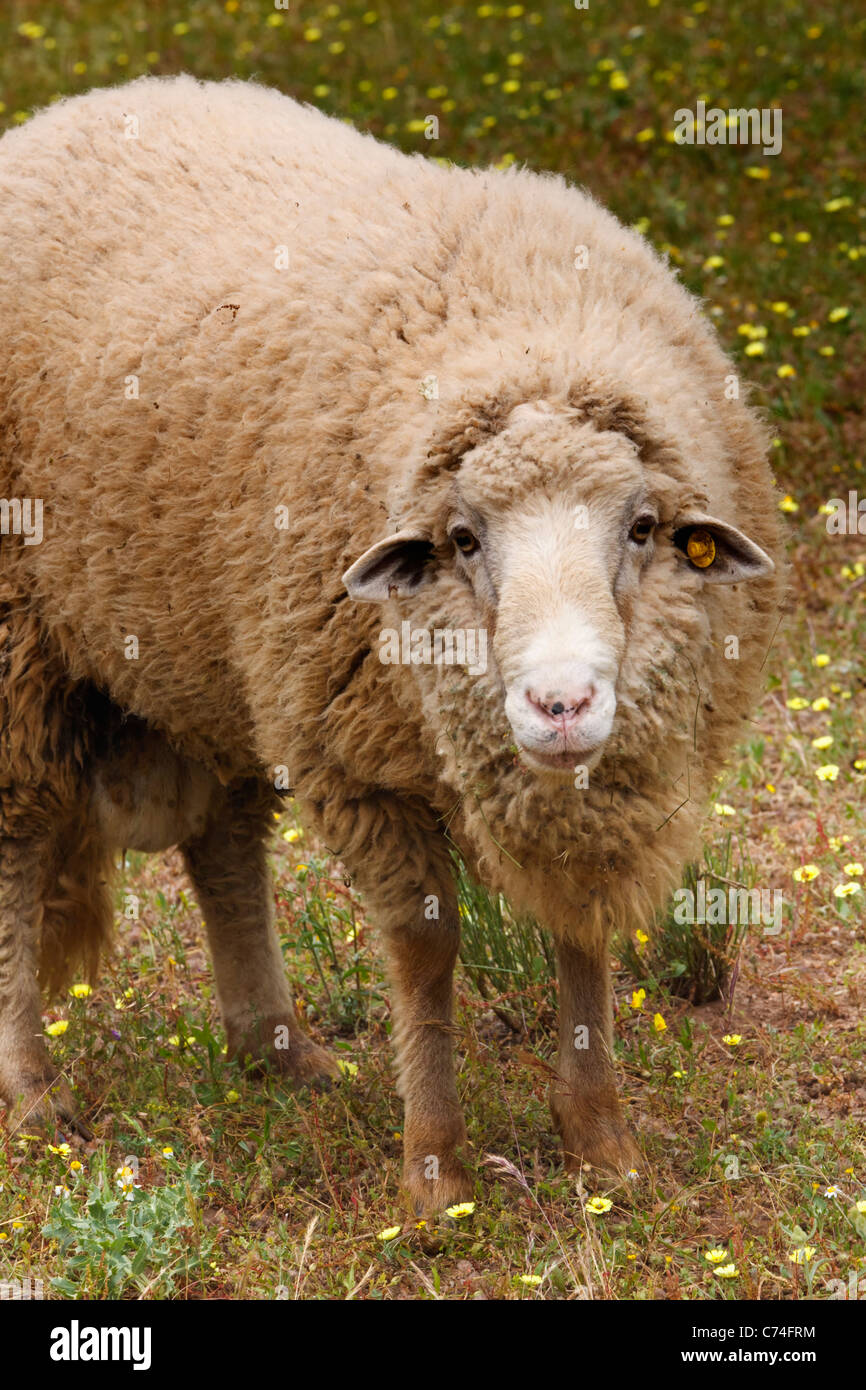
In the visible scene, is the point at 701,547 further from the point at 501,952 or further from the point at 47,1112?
the point at 47,1112

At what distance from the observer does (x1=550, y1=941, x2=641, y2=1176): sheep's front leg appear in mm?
3826

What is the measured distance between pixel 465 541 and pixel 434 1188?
5.04ft

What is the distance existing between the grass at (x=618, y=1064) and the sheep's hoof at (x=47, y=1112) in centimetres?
6

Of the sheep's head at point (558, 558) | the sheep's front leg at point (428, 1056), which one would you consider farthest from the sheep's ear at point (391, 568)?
the sheep's front leg at point (428, 1056)

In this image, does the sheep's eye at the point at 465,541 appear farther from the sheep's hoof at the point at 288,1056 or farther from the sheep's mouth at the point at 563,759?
the sheep's hoof at the point at 288,1056

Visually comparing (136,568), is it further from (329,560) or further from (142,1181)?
(142,1181)

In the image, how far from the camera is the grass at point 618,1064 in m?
3.54

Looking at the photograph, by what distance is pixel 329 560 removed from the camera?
353 cm

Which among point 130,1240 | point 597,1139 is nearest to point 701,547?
point 597,1139

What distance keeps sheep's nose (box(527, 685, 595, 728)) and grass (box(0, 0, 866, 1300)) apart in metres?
1.14

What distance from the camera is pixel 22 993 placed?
4438mm

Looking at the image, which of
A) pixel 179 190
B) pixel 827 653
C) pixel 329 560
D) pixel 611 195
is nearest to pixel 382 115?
pixel 611 195

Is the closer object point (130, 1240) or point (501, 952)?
point (130, 1240)

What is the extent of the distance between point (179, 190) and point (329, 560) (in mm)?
1187
